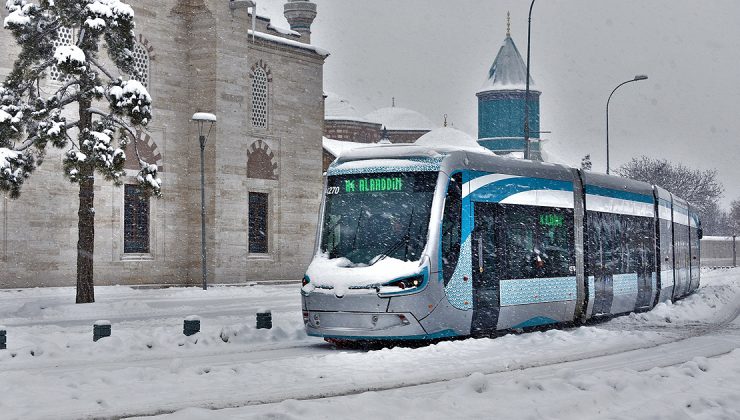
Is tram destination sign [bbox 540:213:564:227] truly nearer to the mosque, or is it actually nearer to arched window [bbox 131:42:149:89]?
arched window [bbox 131:42:149:89]

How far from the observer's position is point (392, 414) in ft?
26.6

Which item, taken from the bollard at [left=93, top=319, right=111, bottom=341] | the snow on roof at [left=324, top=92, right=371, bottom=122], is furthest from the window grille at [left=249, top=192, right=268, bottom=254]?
the snow on roof at [left=324, top=92, right=371, bottom=122]

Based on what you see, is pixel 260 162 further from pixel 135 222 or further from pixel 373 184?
pixel 373 184

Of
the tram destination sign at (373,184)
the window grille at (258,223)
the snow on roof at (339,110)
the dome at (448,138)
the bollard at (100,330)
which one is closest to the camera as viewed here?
the tram destination sign at (373,184)

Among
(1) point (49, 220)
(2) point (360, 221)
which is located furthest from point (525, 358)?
(1) point (49, 220)

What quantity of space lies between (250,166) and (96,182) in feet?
24.6

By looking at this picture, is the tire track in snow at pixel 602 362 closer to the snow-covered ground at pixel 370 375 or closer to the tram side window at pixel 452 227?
the snow-covered ground at pixel 370 375

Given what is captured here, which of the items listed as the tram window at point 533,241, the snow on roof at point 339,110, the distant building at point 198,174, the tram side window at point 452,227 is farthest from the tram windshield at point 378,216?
the snow on roof at point 339,110

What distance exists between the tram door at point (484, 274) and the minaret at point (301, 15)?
1378 inches

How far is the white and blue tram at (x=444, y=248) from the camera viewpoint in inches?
534

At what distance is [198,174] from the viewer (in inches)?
1476

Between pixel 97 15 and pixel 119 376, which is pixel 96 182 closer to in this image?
pixel 97 15

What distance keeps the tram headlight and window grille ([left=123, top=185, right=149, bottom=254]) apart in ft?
76.8

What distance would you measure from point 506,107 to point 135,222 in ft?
215
